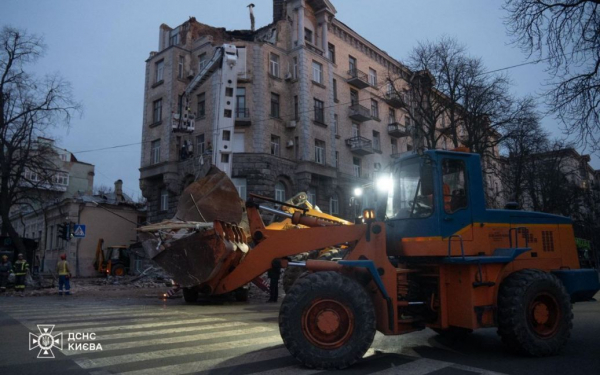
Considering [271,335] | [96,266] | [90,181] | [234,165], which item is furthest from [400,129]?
[90,181]

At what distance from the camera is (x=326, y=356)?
221 inches

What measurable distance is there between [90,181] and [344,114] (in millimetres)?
44391

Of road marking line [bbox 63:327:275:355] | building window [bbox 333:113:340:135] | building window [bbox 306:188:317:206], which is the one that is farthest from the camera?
building window [bbox 333:113:340:135]

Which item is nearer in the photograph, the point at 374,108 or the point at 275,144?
the point at 275,144

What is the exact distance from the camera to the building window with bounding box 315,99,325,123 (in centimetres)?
3381

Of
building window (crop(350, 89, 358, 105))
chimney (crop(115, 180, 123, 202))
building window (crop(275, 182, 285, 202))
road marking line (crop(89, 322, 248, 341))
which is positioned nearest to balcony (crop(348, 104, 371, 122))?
building window (crop(350, 89, 358, 105))

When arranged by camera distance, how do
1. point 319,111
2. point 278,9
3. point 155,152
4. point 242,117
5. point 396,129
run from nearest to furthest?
point 242,117 → point 155,152 → point 319,111 → point 278,9 → point 396,129

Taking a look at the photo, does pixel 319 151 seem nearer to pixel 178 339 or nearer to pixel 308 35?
pixel 308 35

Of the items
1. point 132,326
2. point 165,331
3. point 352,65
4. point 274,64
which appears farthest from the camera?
point 352,65

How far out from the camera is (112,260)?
33719mm

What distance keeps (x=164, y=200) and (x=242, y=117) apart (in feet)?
29.3

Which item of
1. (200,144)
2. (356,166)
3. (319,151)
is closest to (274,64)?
(319,151)

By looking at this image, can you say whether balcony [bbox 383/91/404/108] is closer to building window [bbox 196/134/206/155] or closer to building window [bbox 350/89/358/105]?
building window [bbox 350/89/358/105]

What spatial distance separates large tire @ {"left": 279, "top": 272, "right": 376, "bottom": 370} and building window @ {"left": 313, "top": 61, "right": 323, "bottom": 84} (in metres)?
29.7
